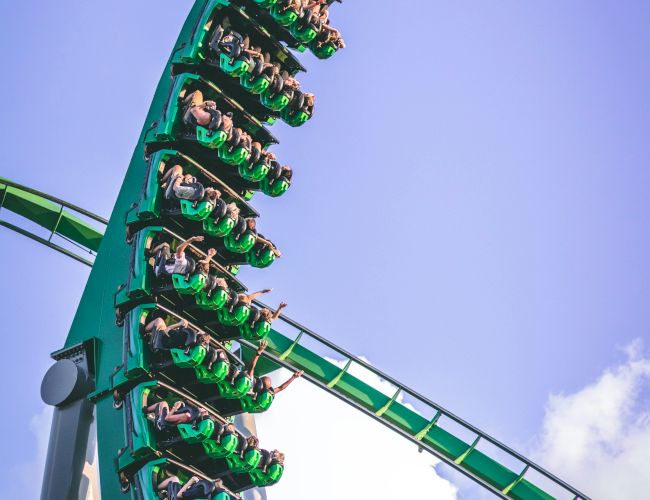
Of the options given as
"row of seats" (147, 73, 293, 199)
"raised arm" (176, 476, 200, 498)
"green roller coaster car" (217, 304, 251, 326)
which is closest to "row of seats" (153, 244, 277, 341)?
"green roller coaster car" (217, 304, 251, 326)

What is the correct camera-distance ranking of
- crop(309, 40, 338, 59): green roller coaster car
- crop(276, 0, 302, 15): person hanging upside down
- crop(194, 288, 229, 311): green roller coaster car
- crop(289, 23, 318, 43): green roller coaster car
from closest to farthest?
1. crop(194, 288, 229, 311): green roller coaster car
2. crop(276, 0, 302, 15): person hanging upside down
3. crop(289, 23, 318, 43): green roller coaster car
4. crop(309, 40, 338, 59): green roller coaster car

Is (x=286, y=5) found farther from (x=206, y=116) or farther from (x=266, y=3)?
(x=206, y=116)

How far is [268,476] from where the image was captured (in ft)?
43.0

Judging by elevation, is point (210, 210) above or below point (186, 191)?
below

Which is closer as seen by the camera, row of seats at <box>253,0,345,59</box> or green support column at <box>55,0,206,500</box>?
green support column at <box>55,0,206,500</box>

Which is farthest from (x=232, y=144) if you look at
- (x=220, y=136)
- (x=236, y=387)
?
(x=236, y=387)

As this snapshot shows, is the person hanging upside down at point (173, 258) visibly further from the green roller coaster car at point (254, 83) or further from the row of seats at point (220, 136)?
the green roller coaster car at point (254, 83)

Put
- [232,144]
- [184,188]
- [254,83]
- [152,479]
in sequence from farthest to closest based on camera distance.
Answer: [254,83], [232,144], [184,188], [152,479]

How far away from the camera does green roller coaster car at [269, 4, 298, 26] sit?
14.2 metres

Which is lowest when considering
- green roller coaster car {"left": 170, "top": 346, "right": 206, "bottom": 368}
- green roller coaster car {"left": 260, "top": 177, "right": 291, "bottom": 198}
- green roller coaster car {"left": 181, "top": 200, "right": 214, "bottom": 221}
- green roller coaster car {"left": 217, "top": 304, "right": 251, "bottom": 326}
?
green roller coaster car {"left": 170, "top": 346, "right": 206, "bottom": 368}

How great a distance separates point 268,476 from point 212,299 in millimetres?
2090

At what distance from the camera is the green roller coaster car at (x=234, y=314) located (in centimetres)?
1331

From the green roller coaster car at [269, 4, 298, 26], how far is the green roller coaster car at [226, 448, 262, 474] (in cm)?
518

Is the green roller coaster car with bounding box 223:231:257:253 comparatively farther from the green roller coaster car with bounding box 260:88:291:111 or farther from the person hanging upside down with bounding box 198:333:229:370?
the green roller coaster car with bounding box 260:88:291:111
